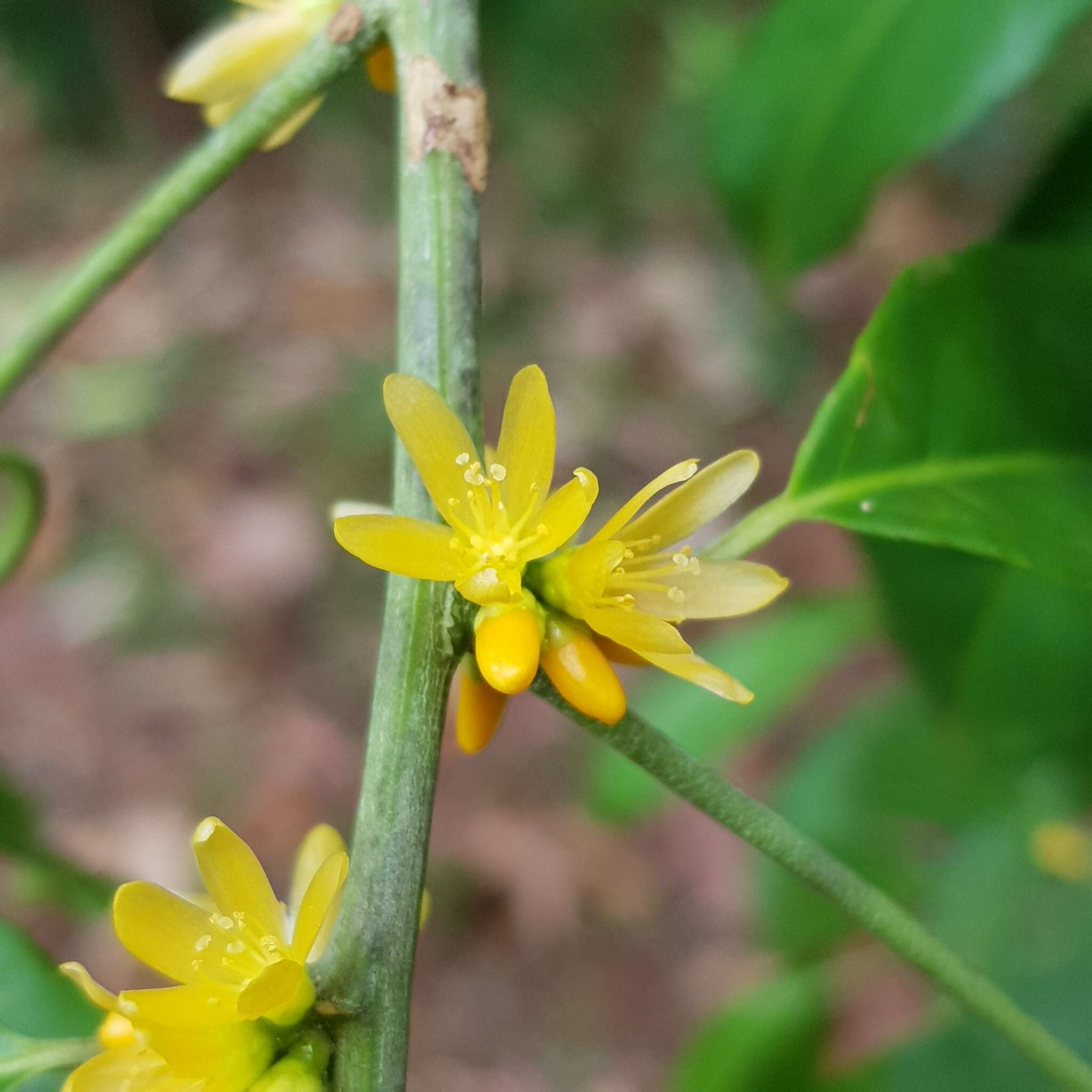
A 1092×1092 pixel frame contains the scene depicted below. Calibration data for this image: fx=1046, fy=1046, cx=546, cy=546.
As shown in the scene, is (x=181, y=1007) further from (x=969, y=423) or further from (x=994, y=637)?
(x=994, y=637)

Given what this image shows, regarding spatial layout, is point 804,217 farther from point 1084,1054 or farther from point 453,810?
point 453,810

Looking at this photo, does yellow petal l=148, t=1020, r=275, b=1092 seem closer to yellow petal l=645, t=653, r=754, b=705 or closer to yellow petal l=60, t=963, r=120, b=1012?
yellow petal l=60, t=963, r=120, b=1012

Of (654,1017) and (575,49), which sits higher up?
(575,49)

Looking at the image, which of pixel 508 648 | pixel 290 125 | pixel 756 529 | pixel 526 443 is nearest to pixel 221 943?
pixel 508 648

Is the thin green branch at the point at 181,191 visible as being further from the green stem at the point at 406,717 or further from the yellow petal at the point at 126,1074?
the yellow petal at the point at 126,1074

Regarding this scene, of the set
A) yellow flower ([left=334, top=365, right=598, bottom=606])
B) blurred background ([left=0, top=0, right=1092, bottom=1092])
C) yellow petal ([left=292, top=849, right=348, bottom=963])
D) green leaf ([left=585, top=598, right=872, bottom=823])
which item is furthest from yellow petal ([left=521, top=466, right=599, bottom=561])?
green leaf ([left=585, top=598, right=872, bottom=823])

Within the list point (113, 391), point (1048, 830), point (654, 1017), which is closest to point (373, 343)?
point (113, 391)
